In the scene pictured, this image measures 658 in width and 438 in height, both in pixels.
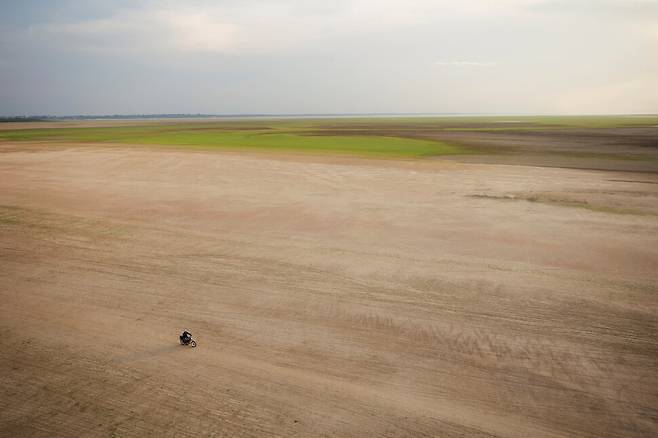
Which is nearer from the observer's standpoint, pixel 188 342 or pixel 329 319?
pixel 188 342

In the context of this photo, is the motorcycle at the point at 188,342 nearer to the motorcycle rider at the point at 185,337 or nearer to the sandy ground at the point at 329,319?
the motorcycle rider at the point at 185,337

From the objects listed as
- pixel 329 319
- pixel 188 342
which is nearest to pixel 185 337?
pixel 188 342

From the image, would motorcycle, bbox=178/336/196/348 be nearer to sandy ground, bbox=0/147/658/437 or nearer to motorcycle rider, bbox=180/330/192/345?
motorcycle rider, bbox=180/330/192/345

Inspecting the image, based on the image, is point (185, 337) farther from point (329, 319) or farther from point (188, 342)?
point (329, 319)

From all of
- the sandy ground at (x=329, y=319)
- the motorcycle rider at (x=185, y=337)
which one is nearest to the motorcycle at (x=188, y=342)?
the motorcycle rider at (x=185, y=337)

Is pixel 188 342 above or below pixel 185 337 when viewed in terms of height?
below

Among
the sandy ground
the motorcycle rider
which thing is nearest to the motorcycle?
the motorcycle rider

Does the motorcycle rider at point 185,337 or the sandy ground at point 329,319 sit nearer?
the sandy ground at point 329,319

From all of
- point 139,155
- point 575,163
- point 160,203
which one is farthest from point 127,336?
point 575,163

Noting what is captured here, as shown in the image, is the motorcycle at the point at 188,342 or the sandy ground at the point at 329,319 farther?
the motorcycle at the point at 188,342
